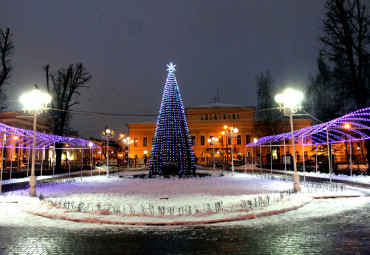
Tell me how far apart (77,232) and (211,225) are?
3.15 m

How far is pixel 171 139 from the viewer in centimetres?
2244

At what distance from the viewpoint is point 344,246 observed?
5355 mm

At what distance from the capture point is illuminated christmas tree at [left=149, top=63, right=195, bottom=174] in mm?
22422

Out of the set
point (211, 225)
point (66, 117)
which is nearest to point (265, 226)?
point (211, 225)

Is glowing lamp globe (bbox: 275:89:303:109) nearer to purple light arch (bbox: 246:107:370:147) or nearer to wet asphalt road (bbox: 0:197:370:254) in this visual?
purple light arch (bbox: 246:107:370:147)

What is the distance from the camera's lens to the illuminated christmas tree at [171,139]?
2242cm

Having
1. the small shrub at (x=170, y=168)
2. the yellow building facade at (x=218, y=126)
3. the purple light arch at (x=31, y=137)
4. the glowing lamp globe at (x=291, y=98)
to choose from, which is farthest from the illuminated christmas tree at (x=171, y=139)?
the yellow building facade at (x=218, y=126)

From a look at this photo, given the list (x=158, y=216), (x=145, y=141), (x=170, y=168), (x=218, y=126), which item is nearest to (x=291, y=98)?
(x=158, y=216)

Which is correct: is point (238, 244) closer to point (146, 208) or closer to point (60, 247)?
point (60, 247)

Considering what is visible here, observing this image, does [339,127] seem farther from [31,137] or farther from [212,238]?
[31,137]

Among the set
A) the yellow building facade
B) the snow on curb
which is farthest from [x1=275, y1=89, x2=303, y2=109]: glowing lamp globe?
the yellow building facade

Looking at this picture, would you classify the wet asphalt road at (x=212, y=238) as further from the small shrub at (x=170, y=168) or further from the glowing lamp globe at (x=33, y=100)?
the small shrub at (x=170, y=168)

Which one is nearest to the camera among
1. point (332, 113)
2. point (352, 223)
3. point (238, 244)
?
point (238, 244)

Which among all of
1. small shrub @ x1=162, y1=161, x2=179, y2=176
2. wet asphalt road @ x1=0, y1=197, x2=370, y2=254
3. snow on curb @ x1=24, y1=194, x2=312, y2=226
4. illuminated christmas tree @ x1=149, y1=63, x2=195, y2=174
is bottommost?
wet asphalt road @ x1=0, y1=197, x2=370, y2=254
